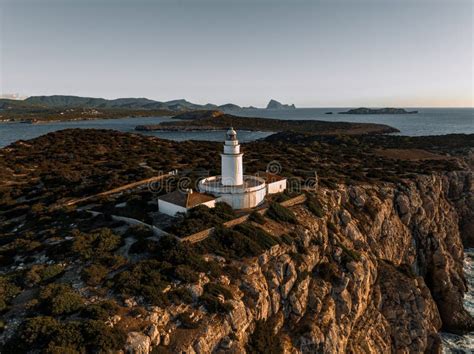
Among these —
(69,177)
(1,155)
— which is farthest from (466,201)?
(1,155)

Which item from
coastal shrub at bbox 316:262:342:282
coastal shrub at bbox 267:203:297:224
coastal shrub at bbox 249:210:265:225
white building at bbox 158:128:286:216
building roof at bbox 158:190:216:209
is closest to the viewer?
coastal shrub at bbox 316:262:342:282

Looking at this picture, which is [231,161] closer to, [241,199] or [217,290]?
[241,199]

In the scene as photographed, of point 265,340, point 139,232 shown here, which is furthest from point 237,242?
point 139,232

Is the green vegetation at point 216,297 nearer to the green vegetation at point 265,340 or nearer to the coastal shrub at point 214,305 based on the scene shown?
the coastal shrub at point 214,305

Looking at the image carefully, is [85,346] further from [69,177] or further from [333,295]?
[69,177]

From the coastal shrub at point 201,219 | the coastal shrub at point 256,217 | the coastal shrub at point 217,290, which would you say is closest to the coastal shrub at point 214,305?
the coastal shrub at point 217,290

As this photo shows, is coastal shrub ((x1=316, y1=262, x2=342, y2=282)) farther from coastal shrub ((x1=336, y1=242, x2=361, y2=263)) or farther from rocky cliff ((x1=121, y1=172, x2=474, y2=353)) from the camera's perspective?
coastal shrub ((x1=336, y1=242, x2=361, y2=263))

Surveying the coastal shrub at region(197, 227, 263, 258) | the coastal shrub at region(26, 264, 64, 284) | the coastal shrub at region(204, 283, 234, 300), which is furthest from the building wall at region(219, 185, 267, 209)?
the coastal shrub at region(26, 264, 64, 284)
